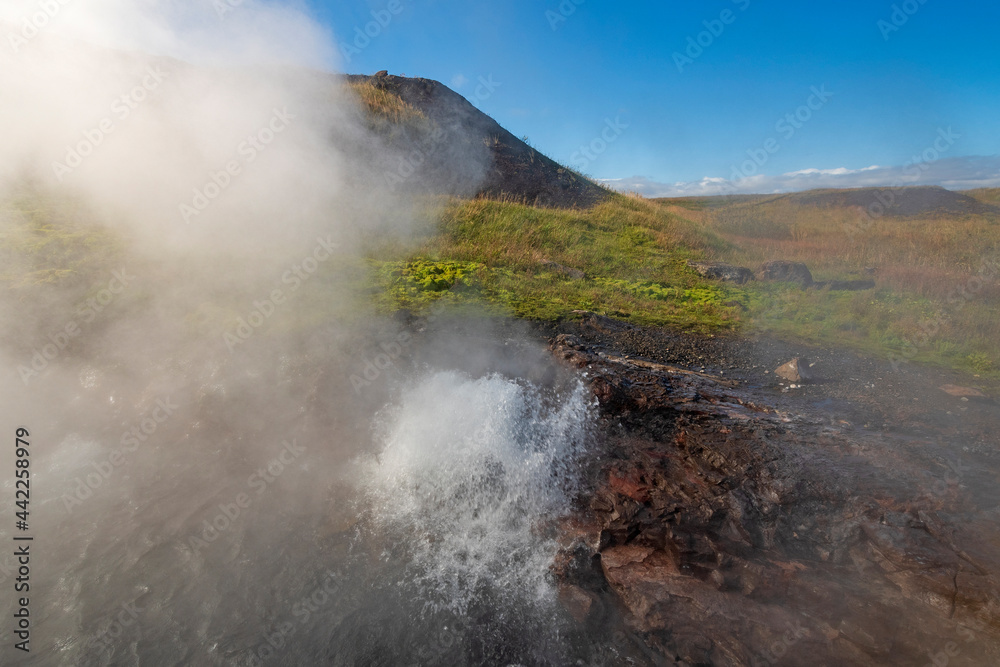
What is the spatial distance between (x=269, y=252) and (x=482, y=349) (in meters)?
4.21

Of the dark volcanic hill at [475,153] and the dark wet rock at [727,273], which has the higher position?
the dark volcanic hill at [475,153]

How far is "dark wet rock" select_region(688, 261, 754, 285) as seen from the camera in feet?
31.7

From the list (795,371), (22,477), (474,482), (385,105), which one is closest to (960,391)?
(795,371)

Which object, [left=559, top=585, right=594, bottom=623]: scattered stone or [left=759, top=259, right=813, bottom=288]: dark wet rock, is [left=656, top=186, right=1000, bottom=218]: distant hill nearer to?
[left=759, top=259, right=813, bottom=288]: dark wet rock

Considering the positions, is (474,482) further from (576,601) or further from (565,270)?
(565,270)

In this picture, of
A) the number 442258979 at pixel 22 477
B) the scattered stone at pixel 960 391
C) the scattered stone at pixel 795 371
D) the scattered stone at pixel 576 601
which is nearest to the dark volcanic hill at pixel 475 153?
the scattered stone at pixel 795 371

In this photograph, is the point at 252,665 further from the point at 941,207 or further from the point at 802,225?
the point at 941,207

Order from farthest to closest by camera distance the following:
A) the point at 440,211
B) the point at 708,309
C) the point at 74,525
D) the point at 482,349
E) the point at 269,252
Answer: the point at 440,211
the point at 708,309
the point at 269,252
the point at 482,349
the point at 74,525

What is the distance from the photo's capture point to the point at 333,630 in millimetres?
2965

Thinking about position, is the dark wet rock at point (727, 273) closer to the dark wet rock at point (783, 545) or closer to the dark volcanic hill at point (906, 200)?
the dark wet rock at point (783, 545)

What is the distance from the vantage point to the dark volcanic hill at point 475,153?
14938 mm

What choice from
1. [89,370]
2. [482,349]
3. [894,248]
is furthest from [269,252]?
[894,248]

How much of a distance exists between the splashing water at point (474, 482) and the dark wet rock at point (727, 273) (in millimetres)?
6702

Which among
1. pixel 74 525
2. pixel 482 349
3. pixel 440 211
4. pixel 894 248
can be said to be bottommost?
pixel 74 525
